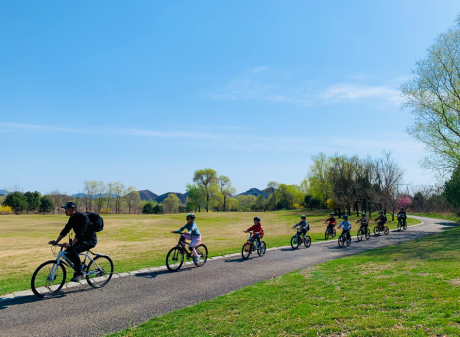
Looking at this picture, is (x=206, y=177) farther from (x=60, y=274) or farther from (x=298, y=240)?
(x=60, y=274)

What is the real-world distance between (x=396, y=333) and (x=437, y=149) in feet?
104

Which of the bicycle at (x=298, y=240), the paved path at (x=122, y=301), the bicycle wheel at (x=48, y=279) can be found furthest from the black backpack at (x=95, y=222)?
the bicycle at (x=298, y=240)

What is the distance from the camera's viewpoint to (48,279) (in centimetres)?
797

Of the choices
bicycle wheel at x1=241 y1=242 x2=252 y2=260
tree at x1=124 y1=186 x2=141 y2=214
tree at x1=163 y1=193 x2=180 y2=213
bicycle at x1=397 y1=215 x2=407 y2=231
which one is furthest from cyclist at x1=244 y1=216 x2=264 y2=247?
tree at x1=163 y1=193 x2=180 y2=213

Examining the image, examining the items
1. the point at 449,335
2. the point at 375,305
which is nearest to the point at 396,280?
the point at 375,305

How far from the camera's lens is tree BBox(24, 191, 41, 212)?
7188 centimetres

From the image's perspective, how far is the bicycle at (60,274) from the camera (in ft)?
25.6

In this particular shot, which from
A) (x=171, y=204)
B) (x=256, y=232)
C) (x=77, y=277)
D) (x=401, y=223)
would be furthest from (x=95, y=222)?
(x=171, y=204)

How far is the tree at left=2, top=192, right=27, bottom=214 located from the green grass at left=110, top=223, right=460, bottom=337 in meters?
78.4

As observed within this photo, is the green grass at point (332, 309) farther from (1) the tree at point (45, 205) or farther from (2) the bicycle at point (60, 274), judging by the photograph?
(1) the tree at point (45, 205)

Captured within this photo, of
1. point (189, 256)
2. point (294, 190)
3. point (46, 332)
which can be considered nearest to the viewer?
point (46, 332)

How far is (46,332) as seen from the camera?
5.79m

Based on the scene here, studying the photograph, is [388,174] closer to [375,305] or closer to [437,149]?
[437,149]

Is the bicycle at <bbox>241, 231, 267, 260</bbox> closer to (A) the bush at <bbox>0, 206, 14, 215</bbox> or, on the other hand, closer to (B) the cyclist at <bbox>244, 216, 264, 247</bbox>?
(B) the cyclist at <bbox>244, 216, 264, 247</bbox>
